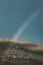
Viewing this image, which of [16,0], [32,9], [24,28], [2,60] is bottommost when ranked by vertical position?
[2,60]

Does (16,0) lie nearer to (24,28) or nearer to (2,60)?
(24,28)

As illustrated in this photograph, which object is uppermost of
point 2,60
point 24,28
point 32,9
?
point 32,9

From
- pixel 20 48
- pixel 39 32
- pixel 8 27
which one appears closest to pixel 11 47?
pixel 20 48

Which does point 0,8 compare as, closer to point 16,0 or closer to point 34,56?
point 16,0

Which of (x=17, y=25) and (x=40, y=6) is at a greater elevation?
(x=40, y=6)

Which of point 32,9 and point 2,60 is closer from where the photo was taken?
point 2,60

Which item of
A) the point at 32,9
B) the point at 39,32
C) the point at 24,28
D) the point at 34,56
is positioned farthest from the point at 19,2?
the point at 34,56

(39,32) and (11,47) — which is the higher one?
(39,32)

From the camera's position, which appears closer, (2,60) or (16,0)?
(2,60)
